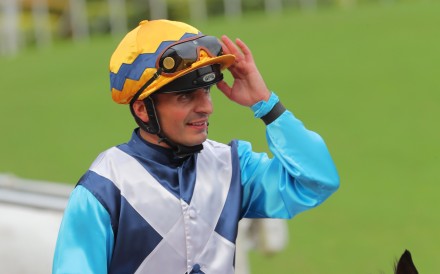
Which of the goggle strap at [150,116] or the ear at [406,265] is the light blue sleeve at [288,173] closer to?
the goggle strap at [150,116]

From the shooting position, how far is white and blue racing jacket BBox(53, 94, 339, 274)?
2.91 metres

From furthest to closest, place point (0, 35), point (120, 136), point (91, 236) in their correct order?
point (0, 35), point (120, 136), point (91, 236)

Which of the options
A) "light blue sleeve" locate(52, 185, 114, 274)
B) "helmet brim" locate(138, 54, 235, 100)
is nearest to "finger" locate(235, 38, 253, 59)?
"helmet brim" locate(138, 54, 235, 100)

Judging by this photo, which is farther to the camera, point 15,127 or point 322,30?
point 322,30

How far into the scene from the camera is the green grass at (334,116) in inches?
328

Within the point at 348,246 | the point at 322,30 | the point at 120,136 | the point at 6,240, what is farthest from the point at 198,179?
the point at 322,30

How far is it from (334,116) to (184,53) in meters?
9.73

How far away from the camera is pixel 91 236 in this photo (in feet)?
9.48

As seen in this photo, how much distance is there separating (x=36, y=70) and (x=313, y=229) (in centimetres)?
1077

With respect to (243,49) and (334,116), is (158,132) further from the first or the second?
(334,116)

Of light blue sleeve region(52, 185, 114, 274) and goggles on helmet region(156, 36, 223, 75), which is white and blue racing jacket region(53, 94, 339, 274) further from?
goggles on helmet region(156, 36, 223, 75)

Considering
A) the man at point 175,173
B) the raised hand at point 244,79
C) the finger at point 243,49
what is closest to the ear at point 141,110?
the man at point 175,173

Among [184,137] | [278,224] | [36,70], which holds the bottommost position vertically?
[36,70]

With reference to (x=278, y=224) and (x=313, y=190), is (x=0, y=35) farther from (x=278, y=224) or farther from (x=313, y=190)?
(x=313, y=190)
